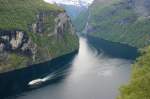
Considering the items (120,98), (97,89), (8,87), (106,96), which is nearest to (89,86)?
(97,89)

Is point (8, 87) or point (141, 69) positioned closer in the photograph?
point (141, 69)

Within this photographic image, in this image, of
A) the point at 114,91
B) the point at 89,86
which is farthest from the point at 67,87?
the point at 114,91

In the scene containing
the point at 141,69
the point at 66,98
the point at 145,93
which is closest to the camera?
the point at 145,93

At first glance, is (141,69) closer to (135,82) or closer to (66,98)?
(135,82)

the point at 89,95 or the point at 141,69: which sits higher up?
the point at 141,69

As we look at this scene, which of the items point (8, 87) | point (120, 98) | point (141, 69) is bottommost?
point (8, 87)

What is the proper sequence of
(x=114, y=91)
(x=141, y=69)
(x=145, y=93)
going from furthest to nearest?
(x=114, y=91) → (x=141, y=69) → (x=145, y=93)
